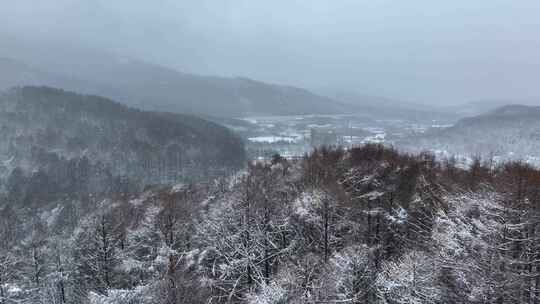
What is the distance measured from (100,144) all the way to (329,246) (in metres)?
169

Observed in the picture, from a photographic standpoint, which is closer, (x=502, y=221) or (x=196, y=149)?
(x=502, y=221)

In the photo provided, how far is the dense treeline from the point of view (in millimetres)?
17088

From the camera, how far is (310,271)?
19.4 meters

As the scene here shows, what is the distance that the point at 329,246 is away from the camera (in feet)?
81.9

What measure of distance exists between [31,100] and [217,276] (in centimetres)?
21559

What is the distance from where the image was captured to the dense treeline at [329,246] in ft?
56.1

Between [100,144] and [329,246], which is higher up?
[329,246]

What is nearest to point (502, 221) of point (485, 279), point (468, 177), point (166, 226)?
point (485, 279)

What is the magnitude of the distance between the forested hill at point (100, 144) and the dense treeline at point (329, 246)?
397 feet

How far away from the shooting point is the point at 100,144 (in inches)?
6649

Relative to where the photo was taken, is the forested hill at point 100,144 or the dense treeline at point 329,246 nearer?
the dense treeline at point 329,246

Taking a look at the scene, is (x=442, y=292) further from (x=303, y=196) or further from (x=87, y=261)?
(x=87, y=261)

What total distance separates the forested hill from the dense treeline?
121 metres

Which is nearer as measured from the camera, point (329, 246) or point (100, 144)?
point (329, 246)
